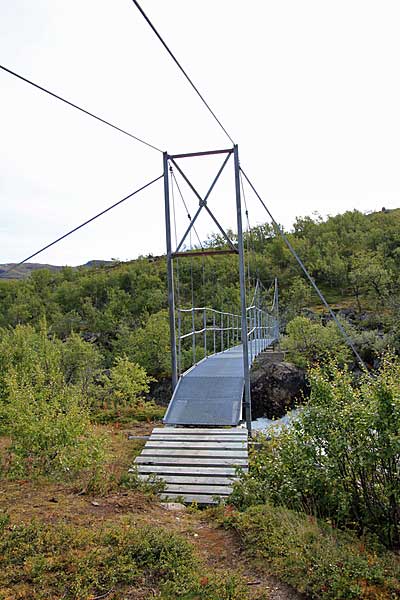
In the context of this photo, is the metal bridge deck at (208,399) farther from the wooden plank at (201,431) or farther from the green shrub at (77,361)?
the green shrub at (77,361)

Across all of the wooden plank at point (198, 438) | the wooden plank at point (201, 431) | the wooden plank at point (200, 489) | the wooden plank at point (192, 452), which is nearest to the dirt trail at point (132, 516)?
the wooden plank at point (200, 489)

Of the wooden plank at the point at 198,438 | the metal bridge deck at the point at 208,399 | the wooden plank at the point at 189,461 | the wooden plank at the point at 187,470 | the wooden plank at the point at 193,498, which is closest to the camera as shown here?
the wooden plank at the point at 193,498

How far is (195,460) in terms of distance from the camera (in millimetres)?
5340

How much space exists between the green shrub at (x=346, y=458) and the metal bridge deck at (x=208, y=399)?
6.42ft

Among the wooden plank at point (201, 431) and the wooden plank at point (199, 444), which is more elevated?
the wooden plank at point (201, 431)

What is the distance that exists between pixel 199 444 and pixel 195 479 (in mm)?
707

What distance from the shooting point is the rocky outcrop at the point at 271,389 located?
14.8 meters

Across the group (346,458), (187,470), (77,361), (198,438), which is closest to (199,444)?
(198,438)

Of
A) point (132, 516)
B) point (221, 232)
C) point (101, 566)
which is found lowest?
point (132, 516)

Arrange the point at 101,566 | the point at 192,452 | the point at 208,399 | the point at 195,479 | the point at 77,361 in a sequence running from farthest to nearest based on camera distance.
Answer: the point at 77,361, the point at 208,399, the point at 192,452, the point at 195,479, the point at 101,566

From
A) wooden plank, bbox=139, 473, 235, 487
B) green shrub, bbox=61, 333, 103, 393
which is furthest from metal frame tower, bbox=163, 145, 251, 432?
green shrub, bbox=61, 333, 103, 393

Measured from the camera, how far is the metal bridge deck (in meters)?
6.24

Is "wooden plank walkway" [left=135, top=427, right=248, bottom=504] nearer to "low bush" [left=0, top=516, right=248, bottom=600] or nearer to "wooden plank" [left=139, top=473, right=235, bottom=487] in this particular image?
"wooden plank" [left=139, top=473, right=235, bottom=487]

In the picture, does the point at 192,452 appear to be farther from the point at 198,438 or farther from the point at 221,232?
the point at 221,232
